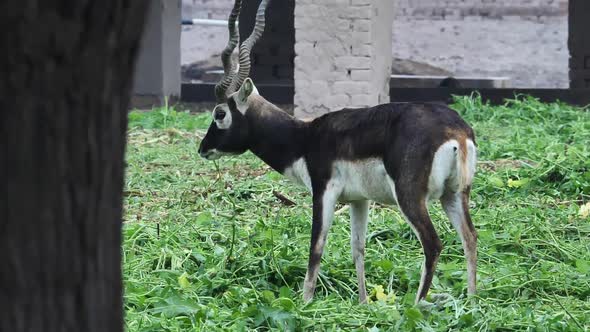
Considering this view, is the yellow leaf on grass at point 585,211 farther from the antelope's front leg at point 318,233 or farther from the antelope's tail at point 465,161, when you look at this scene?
the antelope's front leg at point 318,233

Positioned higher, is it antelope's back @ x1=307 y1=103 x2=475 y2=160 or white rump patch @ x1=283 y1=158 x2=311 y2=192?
antelope's back @ x1=307 y1=103 x2=475 y2=160

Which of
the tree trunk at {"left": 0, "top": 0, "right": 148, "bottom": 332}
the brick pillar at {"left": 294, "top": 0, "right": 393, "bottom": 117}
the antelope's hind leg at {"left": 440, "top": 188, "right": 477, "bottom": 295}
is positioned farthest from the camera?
the brick pillar at {"left": 294, "top": 0, "right": 393, "bottom": 117}

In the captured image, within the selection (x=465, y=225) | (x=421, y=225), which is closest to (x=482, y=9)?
(x=465, y=225)

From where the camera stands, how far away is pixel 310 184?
5.93 meters

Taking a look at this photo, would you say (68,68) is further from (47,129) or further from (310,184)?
(310,184)

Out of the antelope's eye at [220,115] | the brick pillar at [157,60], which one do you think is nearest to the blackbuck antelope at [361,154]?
the antelope's eye at [220,115]

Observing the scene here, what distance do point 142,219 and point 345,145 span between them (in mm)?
2492

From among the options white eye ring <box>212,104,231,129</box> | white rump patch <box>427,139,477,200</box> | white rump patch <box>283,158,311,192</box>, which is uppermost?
white eye ring <box>212,104,231,129</box>

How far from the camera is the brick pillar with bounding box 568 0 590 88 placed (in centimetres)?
1612

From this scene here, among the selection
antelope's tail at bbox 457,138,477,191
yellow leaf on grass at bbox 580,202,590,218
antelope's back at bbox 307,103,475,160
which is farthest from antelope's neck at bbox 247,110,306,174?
yellow leaf on grass at bbox 580,202,590,218

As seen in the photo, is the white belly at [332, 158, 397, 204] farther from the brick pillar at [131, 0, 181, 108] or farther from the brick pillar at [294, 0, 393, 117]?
the brick pillar at [131, 0, 181, 108]

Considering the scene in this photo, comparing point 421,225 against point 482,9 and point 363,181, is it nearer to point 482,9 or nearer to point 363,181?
point 363,181

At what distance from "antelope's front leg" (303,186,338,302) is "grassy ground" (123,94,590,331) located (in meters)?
0.17

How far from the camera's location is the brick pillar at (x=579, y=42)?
635 inches
